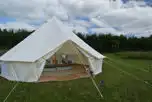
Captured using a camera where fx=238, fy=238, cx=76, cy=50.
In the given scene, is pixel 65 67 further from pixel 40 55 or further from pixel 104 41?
pixel 104 41

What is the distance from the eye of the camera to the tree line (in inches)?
906

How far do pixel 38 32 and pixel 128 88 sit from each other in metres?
4.45

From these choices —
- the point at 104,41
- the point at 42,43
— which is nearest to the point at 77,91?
the point at 42,43

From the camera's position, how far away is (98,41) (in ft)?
76.7

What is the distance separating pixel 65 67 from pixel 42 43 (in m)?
2.22

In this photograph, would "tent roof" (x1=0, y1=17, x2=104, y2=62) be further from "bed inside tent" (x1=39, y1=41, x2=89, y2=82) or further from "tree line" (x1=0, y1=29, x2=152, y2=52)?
"tree line" (x1=0, y1=29, x2=152, y2=52)

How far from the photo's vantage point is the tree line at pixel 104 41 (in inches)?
906

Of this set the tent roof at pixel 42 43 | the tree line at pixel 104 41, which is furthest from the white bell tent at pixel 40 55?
the tree line at pixel 104 41

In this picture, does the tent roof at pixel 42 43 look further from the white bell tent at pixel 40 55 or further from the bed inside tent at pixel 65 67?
the bed inside tent at pixel 65 67

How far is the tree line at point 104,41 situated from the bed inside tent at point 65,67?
10427mm

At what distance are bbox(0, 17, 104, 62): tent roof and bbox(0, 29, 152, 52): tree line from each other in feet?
44.2

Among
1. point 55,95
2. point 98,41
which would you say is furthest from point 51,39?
point 98,41

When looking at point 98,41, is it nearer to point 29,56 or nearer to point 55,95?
point 29,56

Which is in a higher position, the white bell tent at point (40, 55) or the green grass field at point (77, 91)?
the white bell tent at point (40, 55)
